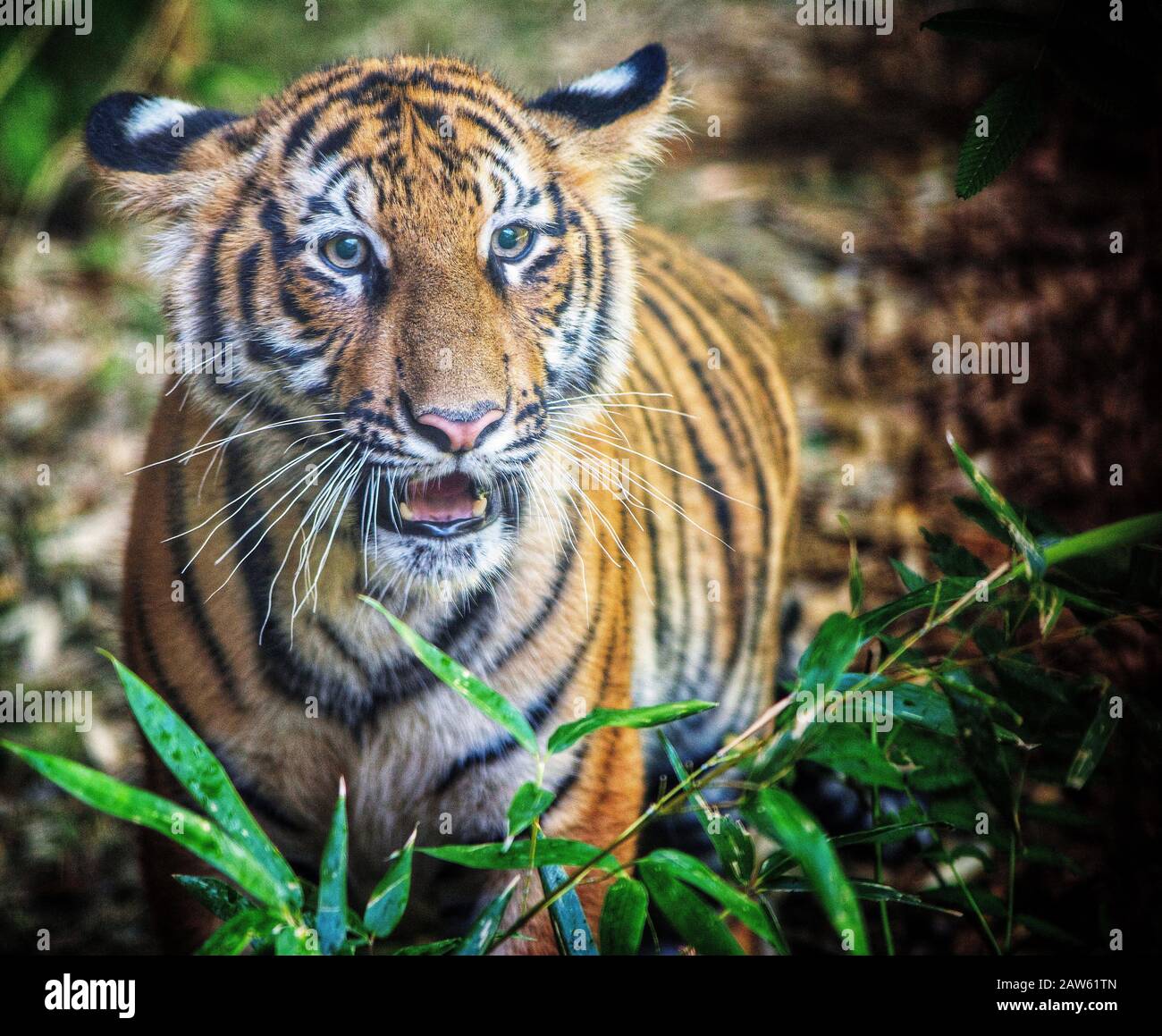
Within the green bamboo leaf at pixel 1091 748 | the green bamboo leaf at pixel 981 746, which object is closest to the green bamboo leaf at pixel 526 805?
the green bamboo leaf at pixel 981 746

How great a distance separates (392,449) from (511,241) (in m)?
0.32

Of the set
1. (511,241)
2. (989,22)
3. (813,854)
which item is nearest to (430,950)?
(813,854)

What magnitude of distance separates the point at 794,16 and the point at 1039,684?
2.16m

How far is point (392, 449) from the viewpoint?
1.33 metres

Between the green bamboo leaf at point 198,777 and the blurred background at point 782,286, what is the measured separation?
120 cm

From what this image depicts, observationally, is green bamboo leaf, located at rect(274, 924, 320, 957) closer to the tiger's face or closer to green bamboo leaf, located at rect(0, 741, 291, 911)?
green bamboo leaf, located at rect(0, 741, 291, 911)

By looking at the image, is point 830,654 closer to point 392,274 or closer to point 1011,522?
point 1011,522

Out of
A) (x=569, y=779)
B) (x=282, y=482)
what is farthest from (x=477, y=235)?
(x=569, y=779)

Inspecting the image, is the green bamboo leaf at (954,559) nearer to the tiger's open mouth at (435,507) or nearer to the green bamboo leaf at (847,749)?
the green bamboo leaf at (847,749)

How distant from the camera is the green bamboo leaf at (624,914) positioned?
1098mm

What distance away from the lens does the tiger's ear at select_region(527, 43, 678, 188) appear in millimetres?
1532

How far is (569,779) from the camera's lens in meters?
1.55

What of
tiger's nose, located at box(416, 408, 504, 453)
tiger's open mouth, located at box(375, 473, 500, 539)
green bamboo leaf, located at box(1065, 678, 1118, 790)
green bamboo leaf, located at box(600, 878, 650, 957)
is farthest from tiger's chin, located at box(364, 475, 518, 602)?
green bamboo leaf, located at box(1065, 678, 1118, 790)
